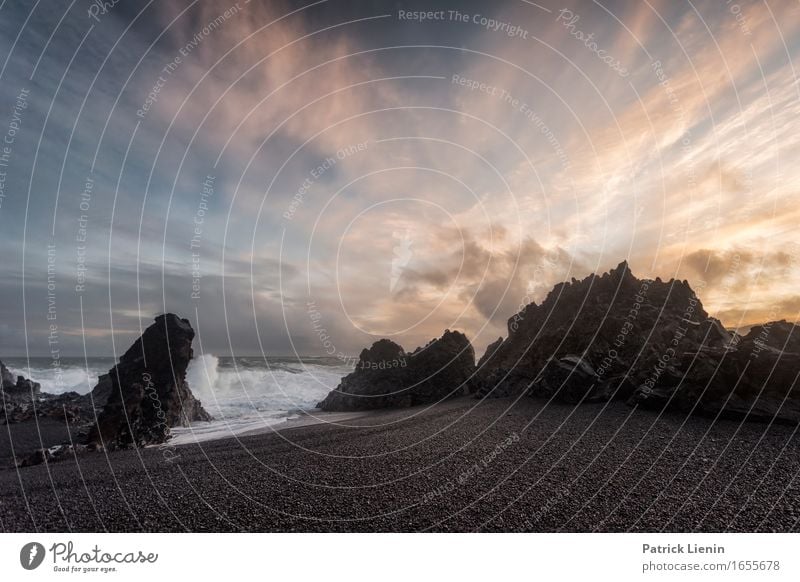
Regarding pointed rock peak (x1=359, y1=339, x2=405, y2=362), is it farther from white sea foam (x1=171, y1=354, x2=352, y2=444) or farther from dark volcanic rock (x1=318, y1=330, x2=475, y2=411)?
white sea foam (x1=171, y1=354, x2=352, y2=444)

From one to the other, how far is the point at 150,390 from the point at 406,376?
24.4 metres

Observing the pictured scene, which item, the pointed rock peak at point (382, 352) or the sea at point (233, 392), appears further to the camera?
the pointed rock peak at point (382, 352)

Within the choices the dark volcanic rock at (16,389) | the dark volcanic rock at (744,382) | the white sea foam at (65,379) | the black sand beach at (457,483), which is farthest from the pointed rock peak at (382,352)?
the white sea foam at (65,379)

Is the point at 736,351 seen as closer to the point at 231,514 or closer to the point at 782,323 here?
the point at 782,323

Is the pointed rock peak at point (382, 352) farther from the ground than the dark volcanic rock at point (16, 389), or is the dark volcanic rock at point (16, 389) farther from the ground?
the pointed rock peak at point (382, 352)

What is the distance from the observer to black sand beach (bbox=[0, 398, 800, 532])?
10961 mm

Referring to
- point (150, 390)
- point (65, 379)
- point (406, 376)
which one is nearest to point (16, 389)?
point (150, 390)

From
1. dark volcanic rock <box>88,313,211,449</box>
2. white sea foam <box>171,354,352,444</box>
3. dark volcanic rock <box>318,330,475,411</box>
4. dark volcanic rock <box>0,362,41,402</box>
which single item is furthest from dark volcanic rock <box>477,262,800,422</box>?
dark volcanic rock <box>0,362,41,402</box>

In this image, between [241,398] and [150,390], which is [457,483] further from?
[241,398]

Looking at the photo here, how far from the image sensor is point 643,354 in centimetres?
2633

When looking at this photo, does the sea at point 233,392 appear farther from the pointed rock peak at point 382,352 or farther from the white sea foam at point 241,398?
the pointed rock peak at point 382,352

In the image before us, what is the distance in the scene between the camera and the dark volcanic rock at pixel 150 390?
23250 mm

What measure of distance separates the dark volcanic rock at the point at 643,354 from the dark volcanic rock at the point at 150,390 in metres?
26.2

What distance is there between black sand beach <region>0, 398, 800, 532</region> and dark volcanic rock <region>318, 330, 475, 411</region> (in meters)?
17.6
